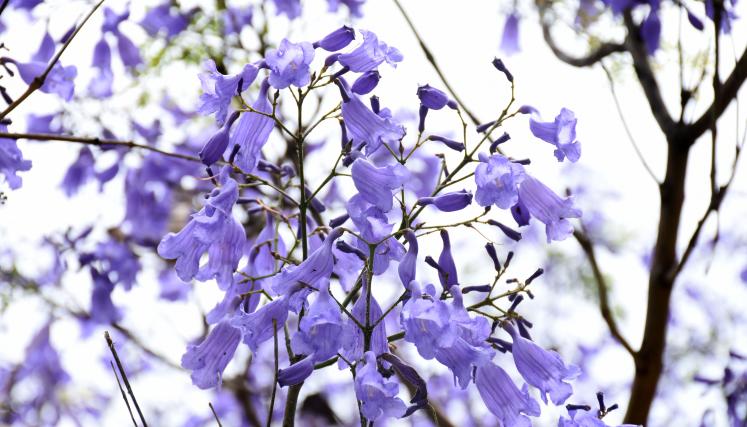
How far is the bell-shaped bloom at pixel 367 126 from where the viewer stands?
1.10m

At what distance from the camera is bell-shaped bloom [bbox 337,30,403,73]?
43.3 inches

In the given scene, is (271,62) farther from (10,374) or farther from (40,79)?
(10,374)

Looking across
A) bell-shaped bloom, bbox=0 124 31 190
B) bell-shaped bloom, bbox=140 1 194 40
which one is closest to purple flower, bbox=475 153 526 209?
bell-shaped bloom, bbox=0 124 31 190

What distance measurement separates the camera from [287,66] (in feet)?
3.45

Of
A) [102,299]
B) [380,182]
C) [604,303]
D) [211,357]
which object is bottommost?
[102,299]

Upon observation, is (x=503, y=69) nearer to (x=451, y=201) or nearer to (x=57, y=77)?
(x=451, y=201)

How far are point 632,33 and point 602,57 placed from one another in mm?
180

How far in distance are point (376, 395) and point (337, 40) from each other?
465 millimetres

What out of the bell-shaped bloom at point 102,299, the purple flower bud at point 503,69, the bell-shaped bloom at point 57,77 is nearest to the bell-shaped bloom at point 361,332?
the purple flower bud at point 503,69

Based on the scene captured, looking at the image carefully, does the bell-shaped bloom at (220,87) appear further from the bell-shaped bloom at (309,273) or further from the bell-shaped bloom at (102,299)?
the bell-shaped bloom at (102,299)

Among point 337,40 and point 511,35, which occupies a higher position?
point 337,40

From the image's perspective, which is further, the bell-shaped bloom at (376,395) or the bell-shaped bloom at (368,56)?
the bell-shaped bloom at (368,56)

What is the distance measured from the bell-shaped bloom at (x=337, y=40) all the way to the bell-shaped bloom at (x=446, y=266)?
279 millimetres

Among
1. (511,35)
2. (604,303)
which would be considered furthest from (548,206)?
(511,35)
